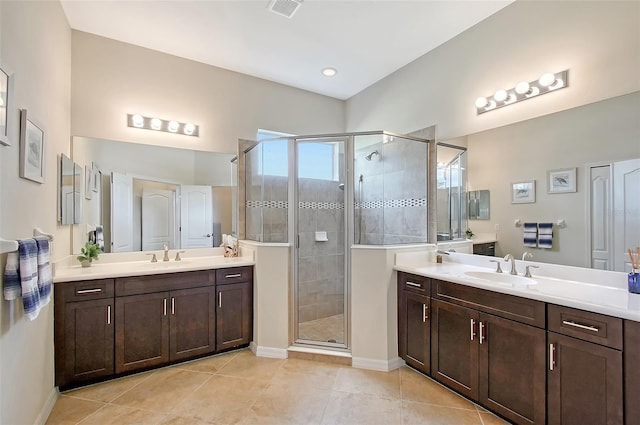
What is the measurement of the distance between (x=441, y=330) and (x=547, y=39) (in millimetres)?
2326

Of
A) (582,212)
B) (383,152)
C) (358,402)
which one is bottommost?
(358,402)

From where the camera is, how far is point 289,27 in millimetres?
2748

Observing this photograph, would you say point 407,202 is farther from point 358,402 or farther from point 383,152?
point 358,402

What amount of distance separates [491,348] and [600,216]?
1093 mm

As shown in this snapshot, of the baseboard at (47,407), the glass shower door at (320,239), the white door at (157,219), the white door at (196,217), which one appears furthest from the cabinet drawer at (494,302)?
the baseboard at (47,407)

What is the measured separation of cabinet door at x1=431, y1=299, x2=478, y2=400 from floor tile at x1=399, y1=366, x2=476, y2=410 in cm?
6

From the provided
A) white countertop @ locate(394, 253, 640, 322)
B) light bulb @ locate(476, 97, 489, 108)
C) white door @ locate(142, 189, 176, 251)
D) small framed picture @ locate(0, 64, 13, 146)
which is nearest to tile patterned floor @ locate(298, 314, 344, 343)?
white countertop @ locate(394, 253, 640, 322)

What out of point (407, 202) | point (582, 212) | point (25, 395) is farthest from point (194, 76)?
point (582, 212)

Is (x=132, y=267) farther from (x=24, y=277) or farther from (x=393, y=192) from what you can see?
(x=393, y=192)

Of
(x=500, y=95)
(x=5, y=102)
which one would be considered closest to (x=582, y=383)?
(x=500, y=95)

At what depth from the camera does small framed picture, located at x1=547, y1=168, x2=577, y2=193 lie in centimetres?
206

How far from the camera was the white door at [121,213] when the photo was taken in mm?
2938

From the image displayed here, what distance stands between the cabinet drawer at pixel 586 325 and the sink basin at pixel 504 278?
420mm

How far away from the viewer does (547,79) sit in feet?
7.29
